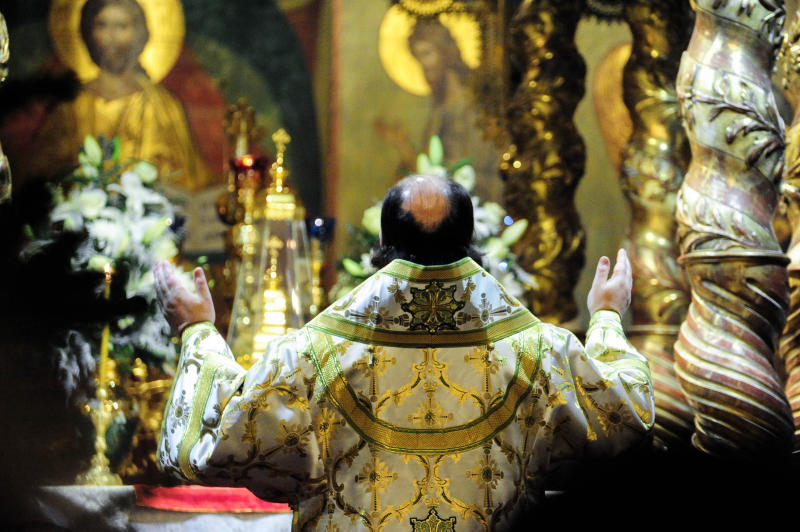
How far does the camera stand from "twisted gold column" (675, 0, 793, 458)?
117 inches

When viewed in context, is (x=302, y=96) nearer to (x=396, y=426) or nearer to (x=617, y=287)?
(x=617, y=287)

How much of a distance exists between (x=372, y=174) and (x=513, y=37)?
166cm

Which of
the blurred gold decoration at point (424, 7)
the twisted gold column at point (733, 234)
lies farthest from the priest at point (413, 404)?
the blurred gold decoration at point (424, 7)

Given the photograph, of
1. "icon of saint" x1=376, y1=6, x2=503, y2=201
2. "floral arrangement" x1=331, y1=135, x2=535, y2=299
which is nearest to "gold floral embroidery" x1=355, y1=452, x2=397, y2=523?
"floral arrangement" x1=331, y1=135, x2=535, y2=299

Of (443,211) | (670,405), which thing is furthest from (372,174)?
(443,211)

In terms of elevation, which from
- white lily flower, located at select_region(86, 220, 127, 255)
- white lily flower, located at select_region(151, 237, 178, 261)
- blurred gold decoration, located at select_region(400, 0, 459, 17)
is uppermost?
blurred gold decoration, located at select_region(400, 0, 459, 17)

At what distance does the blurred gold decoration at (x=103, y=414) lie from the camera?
283 cm

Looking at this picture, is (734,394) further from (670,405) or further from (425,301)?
(425,301)

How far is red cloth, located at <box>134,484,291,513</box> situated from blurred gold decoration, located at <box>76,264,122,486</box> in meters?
0.24

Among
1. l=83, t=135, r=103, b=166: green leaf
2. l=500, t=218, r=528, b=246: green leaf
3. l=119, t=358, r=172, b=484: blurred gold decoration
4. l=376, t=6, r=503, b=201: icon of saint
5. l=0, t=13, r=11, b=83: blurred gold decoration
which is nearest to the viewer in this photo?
l=0, t=13, r=11, b=83: blurred gold decoration

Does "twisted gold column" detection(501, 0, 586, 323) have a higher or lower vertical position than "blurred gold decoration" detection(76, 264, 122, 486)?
higher

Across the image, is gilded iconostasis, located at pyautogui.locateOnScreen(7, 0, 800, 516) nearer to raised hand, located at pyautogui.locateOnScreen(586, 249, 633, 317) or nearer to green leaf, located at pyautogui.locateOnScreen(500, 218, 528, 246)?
green leaf, located at pyautogui.locateOnScreen(500, 218, 528, 246)

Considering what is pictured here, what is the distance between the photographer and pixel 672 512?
2.80 m

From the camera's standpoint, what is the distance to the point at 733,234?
3.07m
